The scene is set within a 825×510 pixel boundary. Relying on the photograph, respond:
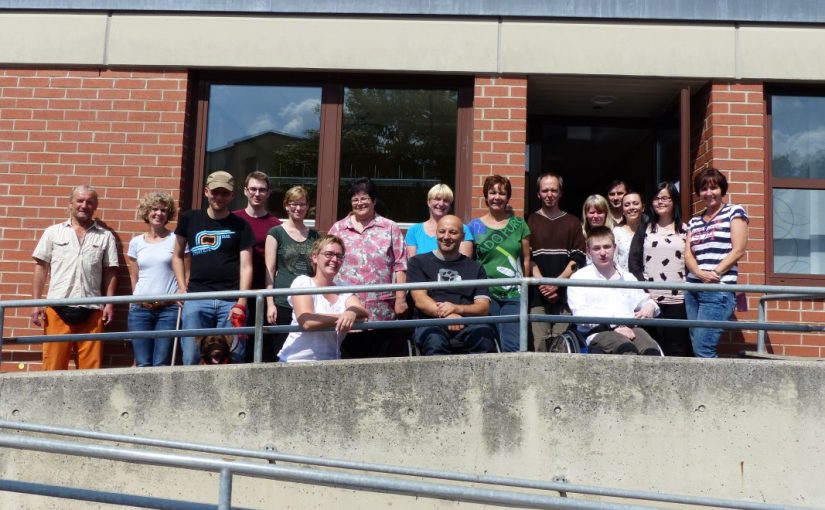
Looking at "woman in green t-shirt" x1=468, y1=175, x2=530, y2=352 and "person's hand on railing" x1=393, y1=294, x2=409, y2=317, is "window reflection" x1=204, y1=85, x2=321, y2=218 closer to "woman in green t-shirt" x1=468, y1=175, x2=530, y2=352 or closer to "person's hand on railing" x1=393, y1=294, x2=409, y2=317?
"woman in green t-shirt" x1=468, y1=175, x2=530, y2=352

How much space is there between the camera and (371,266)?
20.5ft

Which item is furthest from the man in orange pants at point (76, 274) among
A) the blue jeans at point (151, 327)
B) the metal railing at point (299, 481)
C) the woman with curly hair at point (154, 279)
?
the metal railing at point (299, 481)

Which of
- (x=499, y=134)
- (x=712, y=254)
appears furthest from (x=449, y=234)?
(x=499, y=134)

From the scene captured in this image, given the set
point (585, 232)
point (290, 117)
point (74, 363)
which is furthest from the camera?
point (290, 117)

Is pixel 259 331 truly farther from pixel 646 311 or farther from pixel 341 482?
pixel 646 311

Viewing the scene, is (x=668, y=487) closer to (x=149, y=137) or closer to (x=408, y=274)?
(x=408, y=274)

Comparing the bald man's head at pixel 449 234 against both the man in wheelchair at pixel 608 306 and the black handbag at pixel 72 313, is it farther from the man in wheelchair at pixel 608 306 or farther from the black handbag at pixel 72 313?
the black handbag at pixel 72 313

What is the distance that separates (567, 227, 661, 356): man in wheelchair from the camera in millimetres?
5727

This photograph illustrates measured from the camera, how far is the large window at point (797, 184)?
7695 millimetres

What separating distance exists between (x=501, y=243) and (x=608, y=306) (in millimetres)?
942

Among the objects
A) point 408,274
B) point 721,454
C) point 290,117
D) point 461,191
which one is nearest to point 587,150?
point 461,191

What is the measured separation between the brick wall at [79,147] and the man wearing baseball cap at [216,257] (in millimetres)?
1470

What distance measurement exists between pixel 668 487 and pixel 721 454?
1.23ft

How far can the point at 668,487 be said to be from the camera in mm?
5160
